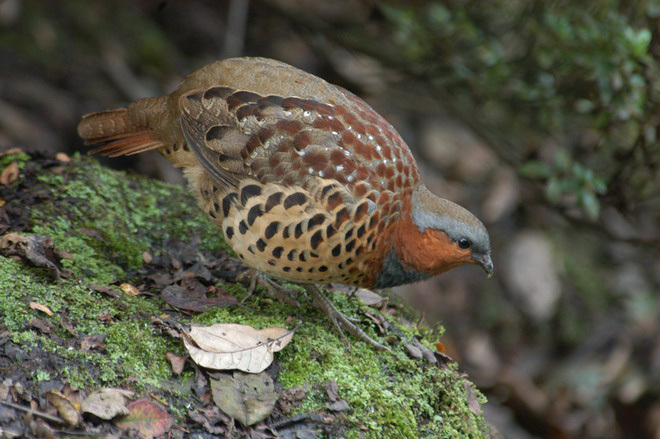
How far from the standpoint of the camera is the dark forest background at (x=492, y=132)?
6.11m

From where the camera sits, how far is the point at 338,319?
4121 mm

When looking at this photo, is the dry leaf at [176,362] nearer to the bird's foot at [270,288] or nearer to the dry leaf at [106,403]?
the dry leaf at [106,403]

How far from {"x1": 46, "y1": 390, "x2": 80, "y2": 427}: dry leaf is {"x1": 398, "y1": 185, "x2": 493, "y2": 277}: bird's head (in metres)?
1.99

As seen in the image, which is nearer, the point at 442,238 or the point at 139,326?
the point at 139,326

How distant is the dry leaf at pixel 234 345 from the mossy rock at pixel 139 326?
8cm

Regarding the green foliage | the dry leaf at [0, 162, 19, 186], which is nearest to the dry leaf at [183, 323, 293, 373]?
the dry leaf at [0, 162, 19, 186]

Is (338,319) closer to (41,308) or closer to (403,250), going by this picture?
(403,250)

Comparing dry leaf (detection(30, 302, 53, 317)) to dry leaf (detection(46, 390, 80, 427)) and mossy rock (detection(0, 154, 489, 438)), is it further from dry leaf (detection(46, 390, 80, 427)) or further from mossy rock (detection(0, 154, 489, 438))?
dry leaf (detection(46, 390, 80, 427))

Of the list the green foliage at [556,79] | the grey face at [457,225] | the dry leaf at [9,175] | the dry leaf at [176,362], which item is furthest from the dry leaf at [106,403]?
the green foliage at [556,79]

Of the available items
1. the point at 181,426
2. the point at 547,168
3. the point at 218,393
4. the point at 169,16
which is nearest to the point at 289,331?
the point at 218,393

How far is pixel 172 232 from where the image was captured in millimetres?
4789

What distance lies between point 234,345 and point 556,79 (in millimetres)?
3869

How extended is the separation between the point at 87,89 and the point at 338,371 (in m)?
5.05

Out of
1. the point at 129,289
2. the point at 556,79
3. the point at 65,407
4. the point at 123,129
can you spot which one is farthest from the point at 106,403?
the point at 556,79
